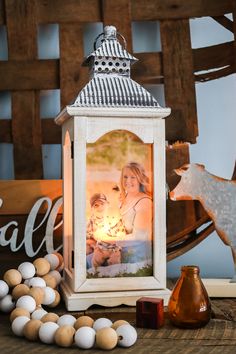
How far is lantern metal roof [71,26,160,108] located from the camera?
107 centimetres

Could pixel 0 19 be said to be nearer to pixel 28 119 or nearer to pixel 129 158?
pixel 28 119

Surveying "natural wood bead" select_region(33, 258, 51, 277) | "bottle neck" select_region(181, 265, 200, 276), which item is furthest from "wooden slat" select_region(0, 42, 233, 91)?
"bottle neck" select_region(181, 265, 200, 276)

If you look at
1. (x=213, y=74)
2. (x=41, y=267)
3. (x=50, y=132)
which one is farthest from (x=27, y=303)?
(x=213, y=74)

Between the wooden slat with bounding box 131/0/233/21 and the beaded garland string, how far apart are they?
668 mm

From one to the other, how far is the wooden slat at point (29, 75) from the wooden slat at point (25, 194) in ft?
0.78

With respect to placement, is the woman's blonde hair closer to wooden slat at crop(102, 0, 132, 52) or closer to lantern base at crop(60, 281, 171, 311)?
lantern base at crop(60, 281, 171, 311)

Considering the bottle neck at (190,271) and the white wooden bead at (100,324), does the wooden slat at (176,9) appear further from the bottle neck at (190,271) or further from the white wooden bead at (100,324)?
the white wooden bead at (100,324)

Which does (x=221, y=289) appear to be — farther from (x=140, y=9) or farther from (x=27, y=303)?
(x=140, y=9)

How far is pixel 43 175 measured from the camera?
1369 mm

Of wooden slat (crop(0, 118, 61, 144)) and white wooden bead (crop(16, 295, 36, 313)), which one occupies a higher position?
wooden slat (crop(0, 118, 61, 144))

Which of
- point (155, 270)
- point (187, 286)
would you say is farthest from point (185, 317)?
point (155, 270)

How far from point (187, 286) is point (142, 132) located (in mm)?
308

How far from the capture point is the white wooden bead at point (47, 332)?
866mm

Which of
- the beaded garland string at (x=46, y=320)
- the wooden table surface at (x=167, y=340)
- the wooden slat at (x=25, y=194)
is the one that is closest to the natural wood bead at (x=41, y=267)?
the beaded garland string at (x=46, y=320)
